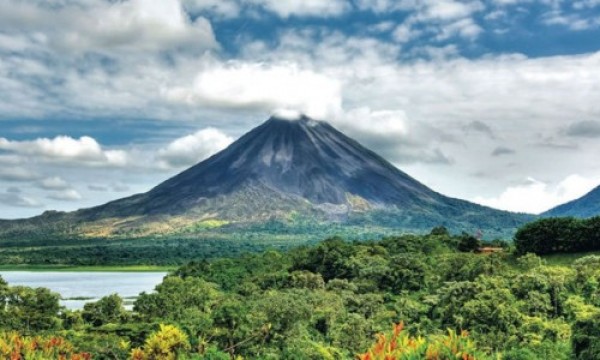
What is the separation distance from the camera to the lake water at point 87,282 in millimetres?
87875

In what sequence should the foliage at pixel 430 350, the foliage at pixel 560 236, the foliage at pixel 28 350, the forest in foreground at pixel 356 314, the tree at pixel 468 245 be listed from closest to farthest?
the foliage at pixel 430 350 → the foliage at pixel 28 350 → the forest in foreground at pixel 356 314 → the foliage at pixel 560 236 → the tree at pixel 468 245

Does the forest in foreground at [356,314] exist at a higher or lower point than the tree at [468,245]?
lower

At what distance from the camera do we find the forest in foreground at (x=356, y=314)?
57.4 feet

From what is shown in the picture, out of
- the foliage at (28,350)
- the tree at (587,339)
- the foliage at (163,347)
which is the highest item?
the foliage at (28,350)

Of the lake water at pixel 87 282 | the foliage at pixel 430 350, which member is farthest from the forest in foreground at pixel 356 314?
the lake water at pixel 87 282

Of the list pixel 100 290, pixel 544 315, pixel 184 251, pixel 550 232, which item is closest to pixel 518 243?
pixel 550 232

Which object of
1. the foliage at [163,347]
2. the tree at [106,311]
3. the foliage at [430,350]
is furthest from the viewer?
the tree at [106,311]

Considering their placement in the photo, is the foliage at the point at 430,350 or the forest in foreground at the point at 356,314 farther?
the forest in foreground at the point at 356,314

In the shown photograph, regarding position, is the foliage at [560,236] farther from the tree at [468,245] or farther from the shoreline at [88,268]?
the shoreline at [88,268]

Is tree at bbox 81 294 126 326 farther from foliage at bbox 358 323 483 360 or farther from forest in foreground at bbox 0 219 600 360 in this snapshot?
foliage at bbox 358 323 483 360

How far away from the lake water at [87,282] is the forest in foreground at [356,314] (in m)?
19.9

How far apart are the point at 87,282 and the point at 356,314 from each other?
78.7m

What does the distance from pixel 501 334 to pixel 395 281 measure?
2705cm

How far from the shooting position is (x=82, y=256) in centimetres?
15988
